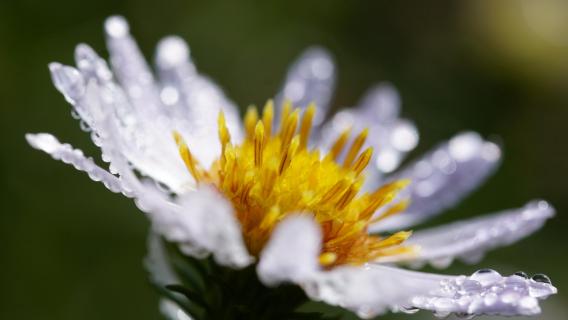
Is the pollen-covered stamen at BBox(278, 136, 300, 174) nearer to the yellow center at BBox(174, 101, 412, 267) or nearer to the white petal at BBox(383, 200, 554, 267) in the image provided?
the yellow center at BBox(174, 101, 412, 267)

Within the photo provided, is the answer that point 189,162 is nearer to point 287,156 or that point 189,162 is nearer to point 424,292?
point 287,156

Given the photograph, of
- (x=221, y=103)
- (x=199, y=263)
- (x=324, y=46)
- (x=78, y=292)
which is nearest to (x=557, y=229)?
(x=324, y=46)

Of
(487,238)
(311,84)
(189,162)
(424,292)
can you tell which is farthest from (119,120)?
(311,84)

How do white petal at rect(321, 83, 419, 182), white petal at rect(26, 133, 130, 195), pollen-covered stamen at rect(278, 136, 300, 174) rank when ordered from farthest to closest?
white petal at rect(321, 83, 419, 182), pollen-covered stamen at rect(278, 136, 300, 174), white petal at rect(26, 133, 130, 195)

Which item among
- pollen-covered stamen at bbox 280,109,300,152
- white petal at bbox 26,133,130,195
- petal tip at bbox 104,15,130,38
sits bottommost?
white petal at bbox 26,133,130,195

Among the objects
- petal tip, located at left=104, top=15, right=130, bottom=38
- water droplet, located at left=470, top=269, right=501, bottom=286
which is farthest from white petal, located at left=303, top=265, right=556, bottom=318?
petal tip, located at left=104, top=15, right=130, bottom=38

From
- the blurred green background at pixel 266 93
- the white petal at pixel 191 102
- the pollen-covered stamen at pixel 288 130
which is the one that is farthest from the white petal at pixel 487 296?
the blurred green background at pixel 266 93

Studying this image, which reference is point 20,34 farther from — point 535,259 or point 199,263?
point 535,259
